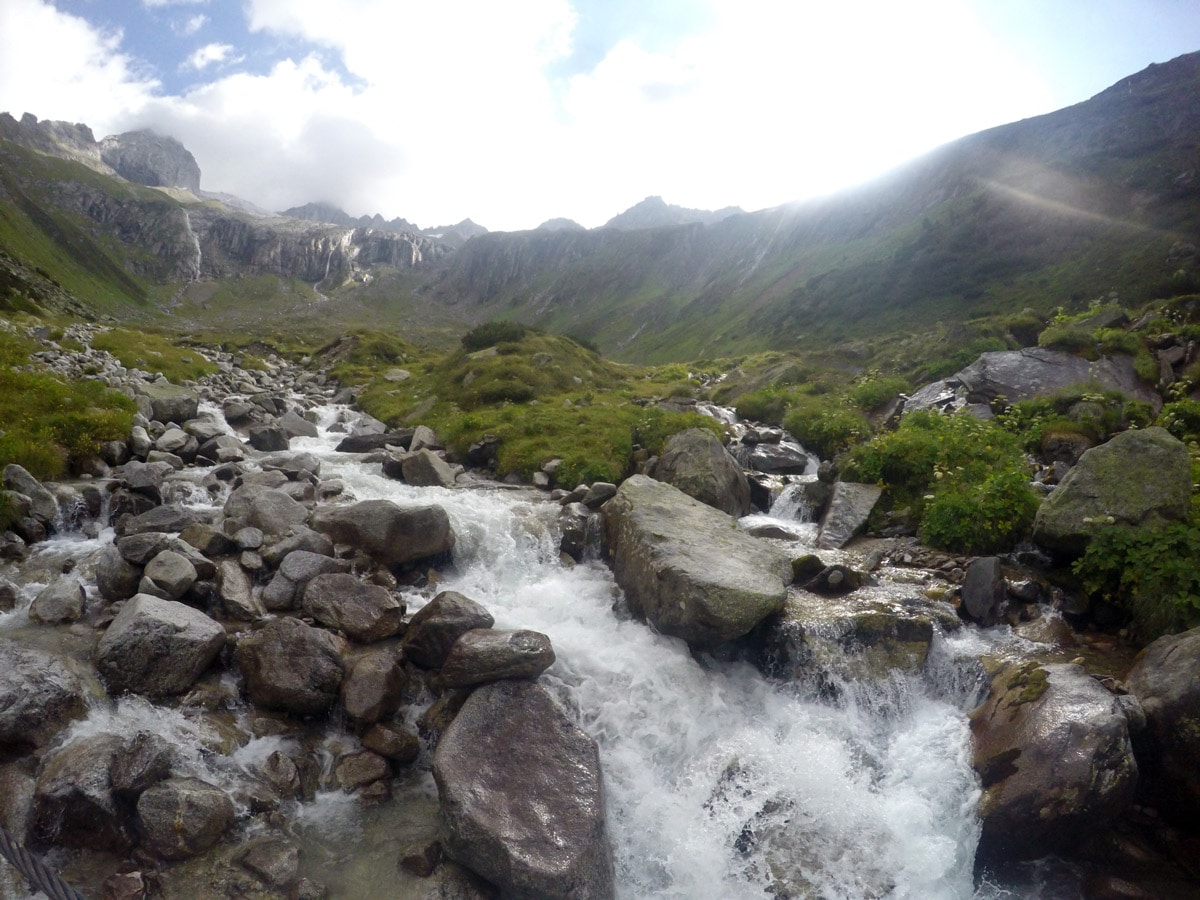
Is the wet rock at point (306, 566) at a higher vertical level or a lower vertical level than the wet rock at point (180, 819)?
higher

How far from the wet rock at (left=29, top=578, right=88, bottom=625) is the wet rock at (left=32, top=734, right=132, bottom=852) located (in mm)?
3947

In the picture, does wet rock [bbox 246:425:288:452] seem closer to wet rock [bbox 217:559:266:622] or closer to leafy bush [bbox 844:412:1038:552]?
wet rock [bbox 217:559:266:622]

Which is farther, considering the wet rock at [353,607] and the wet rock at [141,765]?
the wet rock at [353,607]

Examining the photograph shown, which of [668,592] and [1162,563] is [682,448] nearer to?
[668,592]

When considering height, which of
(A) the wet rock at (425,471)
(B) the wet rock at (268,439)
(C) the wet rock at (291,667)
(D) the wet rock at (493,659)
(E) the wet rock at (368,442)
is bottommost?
(D) the wet rock at (493,659)

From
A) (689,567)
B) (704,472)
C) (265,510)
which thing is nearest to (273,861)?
(689,567)

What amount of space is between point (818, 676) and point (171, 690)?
39.0 ft

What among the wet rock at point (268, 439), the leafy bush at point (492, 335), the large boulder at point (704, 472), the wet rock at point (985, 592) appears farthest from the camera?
the leafy bush at point (492, 335)

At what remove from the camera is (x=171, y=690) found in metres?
9.76

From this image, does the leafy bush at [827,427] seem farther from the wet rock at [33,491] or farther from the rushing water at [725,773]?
the wet rock at [33,491]

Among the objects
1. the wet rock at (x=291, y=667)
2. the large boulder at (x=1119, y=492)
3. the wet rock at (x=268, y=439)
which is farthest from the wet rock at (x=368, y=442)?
the large boulder at (x=1119, y=492)

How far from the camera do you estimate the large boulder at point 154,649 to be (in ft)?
31.4

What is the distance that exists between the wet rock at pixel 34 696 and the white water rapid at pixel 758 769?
751 centimetres

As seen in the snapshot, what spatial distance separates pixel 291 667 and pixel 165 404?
1953cm
